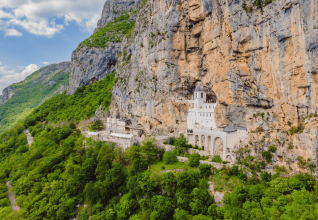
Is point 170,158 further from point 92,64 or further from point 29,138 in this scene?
point 92,64

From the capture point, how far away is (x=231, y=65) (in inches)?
1222

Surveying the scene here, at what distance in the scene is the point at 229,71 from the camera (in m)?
31.2

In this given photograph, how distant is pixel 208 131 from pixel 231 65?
495 inches

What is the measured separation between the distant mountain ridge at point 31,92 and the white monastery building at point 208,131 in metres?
111

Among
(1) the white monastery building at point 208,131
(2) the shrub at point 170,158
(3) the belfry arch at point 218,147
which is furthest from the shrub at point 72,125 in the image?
(3) the belfry arch at point 218,147

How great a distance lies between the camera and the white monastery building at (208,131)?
1222 inches

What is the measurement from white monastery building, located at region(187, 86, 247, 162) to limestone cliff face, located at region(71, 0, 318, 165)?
62.4 inches

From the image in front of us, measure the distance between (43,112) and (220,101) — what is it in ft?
264

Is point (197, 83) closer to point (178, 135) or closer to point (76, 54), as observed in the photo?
point (178, 135)

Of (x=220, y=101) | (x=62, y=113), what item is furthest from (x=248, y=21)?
(x=62, y=113)

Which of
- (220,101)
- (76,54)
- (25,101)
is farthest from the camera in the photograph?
(25,101)

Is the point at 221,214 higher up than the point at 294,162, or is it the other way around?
the point at 294,162

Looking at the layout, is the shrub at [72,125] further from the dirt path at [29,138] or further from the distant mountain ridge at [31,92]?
the distant mountain ridge at [31,92]

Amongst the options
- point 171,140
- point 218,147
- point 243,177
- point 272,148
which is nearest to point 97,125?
point 171,140
